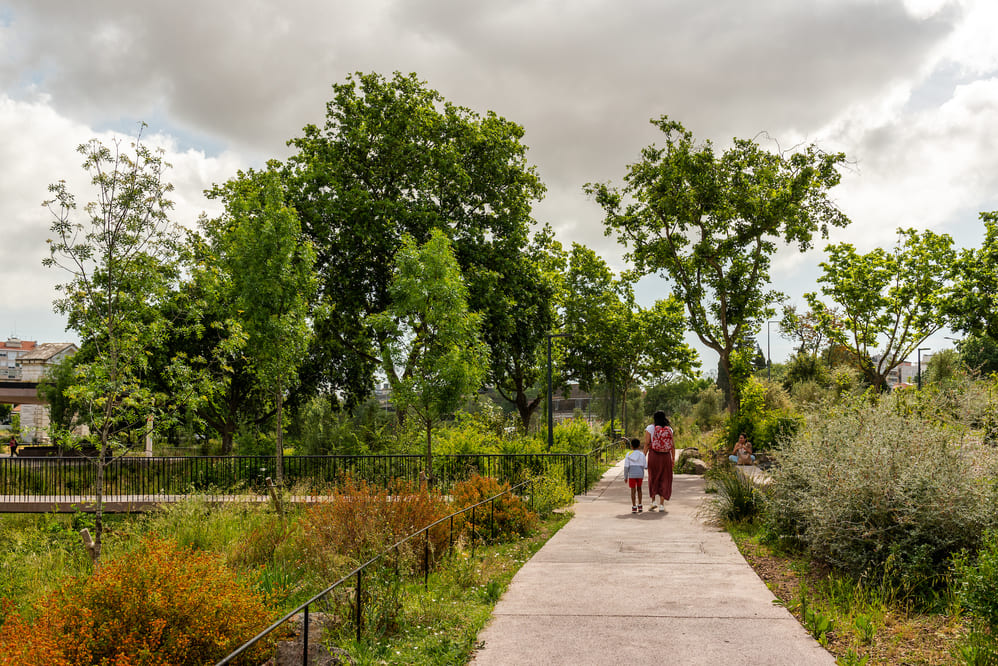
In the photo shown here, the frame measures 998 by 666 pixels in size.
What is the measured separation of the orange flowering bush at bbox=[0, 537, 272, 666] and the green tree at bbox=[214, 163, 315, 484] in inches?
487

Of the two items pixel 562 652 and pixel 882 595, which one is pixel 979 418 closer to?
pixel 882 595

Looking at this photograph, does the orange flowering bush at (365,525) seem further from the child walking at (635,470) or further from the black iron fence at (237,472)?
the black iron fence at (237,472)

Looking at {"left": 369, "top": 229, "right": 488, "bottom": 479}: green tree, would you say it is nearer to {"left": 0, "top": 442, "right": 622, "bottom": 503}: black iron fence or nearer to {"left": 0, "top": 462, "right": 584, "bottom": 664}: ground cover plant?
{"left": 0, "top": 442, "right": 622, "bottom": 503}: black iron fence

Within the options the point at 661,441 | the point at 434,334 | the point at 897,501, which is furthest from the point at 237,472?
the point at 897,501

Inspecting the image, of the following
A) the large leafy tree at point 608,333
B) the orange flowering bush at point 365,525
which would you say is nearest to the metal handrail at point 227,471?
the orange flowering bush at point 365,525

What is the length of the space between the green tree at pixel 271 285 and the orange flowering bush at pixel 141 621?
40.6ft

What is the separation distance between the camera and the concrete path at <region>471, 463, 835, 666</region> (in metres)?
5.95

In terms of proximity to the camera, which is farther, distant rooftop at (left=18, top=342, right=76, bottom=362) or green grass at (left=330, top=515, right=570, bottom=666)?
distant rooftop at (left=18, top=342, right=76, bottom=362)

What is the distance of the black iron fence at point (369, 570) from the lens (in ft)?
Result: 16.2

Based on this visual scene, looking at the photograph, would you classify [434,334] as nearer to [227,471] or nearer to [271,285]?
[271,285]

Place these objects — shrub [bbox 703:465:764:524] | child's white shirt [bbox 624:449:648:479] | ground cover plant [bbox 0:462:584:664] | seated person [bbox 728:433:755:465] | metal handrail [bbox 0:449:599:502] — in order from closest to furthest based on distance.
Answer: ground cover plant [bbox 0:462:584:664]
shrub [bbox 703:465:764:524]
child's white shirt [bbox 624:449:648:479]
metal handrail [bbox 0:449:599:502]
seated person [bbox 728:433:755:465]

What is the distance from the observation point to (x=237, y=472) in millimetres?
20734

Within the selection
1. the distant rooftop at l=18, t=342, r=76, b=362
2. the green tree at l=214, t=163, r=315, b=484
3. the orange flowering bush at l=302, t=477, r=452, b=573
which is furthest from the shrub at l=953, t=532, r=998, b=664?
the distant rooftop at l=18, t=342, r=76, b=362

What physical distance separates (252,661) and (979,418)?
1267 cm
